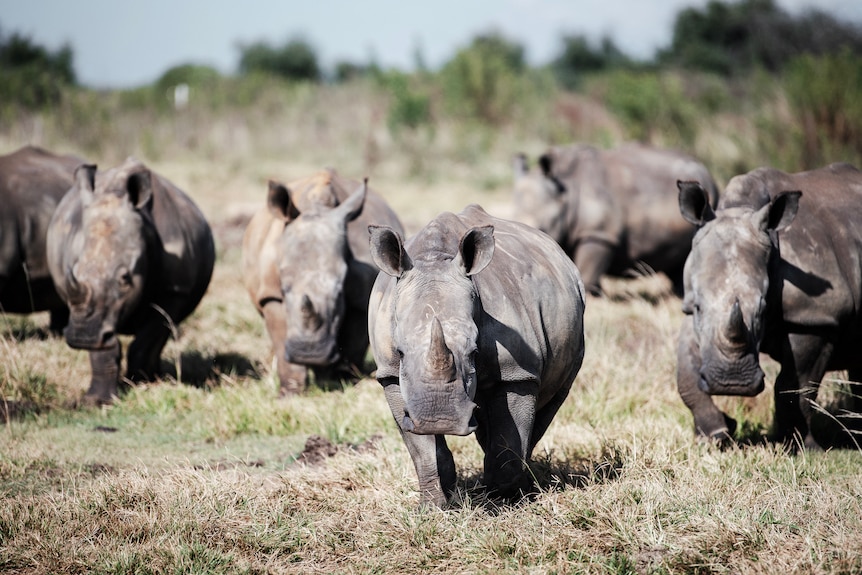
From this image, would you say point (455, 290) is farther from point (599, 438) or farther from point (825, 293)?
point (825, 293)

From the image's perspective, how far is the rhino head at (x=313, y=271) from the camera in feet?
24.3

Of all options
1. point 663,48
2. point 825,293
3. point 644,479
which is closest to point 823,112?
point 825,293

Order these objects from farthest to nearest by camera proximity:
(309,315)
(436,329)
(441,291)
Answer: (309,315), (441,291), (436,329)

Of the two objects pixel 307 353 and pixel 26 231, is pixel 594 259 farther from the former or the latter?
pixel 26 231

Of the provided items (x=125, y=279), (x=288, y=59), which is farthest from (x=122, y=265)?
(x=288, y=59)

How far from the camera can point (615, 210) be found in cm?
1126

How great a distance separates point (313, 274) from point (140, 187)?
1604 millimetres

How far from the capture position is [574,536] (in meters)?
4.54

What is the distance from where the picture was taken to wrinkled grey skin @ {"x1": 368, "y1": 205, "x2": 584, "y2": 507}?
168 inches

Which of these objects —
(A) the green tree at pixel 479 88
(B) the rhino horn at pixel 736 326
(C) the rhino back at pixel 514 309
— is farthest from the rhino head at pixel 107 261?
(A) the green tree at pixel 479 88

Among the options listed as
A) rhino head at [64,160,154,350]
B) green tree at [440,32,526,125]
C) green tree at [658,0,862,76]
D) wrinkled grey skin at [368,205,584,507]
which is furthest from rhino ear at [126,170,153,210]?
green tree at [658,0,862,76]

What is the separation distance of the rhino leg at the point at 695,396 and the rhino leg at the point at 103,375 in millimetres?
4141

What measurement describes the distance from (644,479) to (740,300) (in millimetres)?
1174

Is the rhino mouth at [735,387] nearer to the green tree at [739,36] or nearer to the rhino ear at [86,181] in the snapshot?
the rhino ear at [86,181]
